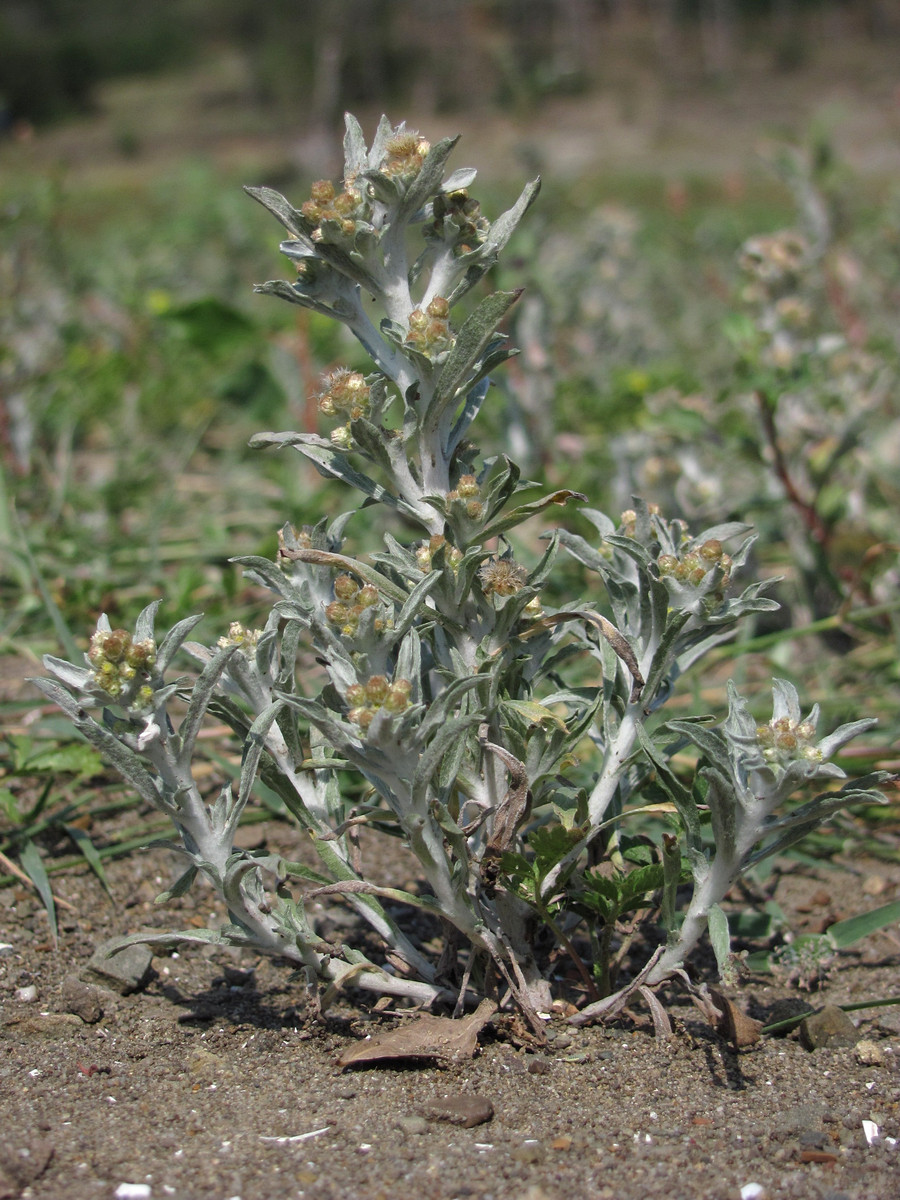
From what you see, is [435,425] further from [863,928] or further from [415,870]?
[863,928]

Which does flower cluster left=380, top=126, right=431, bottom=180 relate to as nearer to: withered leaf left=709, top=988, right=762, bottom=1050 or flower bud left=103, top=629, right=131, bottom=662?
flower bud left=103, top=629, right=131, bottom=662

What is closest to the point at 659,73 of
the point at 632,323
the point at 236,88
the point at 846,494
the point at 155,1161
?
the point at 236,88

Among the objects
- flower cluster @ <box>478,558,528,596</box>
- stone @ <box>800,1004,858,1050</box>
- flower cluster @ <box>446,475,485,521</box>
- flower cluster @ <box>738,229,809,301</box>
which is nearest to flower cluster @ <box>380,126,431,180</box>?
flower cluster @ <box>446,475,485,521</box>

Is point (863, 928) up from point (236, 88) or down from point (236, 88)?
down

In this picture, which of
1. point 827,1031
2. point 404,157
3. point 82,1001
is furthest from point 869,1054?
point 404,157

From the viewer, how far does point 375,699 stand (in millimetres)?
1561

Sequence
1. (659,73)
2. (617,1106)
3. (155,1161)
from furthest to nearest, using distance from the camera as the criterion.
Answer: (659,73) → (617,1106) → (155,1161)

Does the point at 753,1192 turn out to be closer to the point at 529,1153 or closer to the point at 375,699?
the point at 529,1153

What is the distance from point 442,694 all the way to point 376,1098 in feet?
2.22

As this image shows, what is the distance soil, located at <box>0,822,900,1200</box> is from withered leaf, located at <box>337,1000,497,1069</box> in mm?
32

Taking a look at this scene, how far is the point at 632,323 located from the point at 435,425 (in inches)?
193

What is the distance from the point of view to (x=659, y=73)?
42844mm

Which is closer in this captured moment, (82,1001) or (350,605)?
(350,605)

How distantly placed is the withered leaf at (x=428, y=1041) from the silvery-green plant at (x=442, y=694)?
0.22ft
